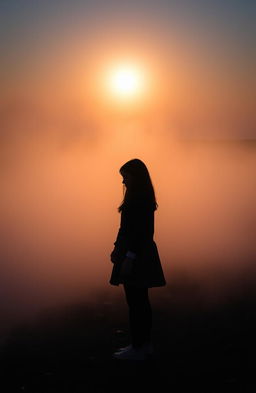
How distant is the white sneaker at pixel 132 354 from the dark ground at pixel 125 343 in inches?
2.5

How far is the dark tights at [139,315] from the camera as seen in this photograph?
5.46 m

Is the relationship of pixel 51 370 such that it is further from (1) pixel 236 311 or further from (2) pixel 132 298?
(1) pixel 236 311

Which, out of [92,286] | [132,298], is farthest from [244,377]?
[92,286]

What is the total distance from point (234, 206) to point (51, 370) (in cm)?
1129

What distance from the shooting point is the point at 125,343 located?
5.81m

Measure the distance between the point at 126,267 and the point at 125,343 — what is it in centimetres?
94

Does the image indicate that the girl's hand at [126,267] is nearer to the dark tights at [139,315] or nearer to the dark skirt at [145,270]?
the dark skirt at [145,270]

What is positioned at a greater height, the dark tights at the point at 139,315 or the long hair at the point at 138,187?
the long hair at the point at 138,187

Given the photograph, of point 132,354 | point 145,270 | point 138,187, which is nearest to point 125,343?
point 132,354

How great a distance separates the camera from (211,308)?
683 centimetres

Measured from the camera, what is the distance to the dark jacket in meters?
5.32

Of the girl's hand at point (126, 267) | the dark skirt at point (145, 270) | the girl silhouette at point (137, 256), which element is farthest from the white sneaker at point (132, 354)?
the girl's hand at point (126, 267)

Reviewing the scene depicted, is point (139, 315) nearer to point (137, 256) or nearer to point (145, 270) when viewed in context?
point (145, 270)

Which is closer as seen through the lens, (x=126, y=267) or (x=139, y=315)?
(x=126, y=267)
